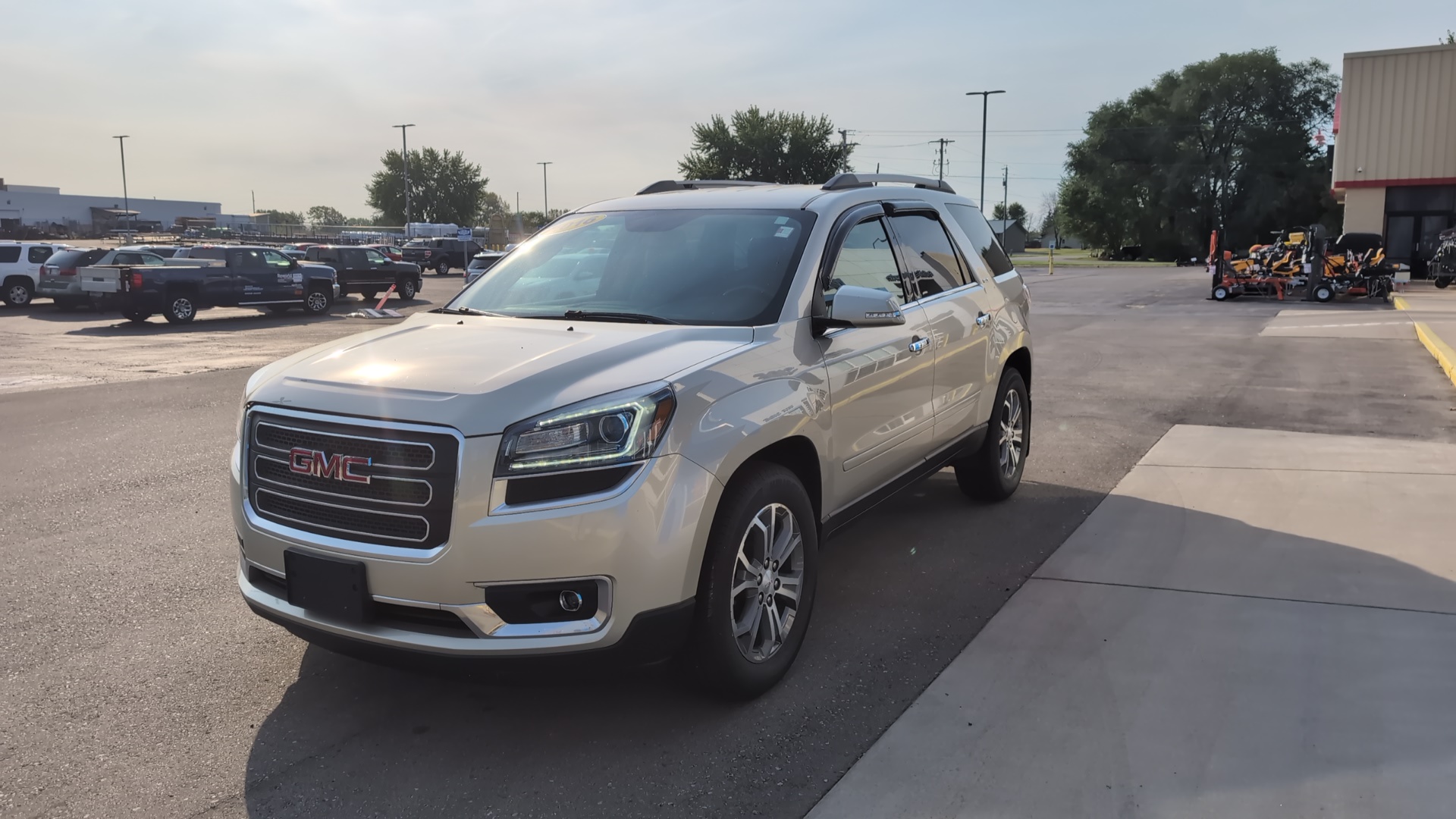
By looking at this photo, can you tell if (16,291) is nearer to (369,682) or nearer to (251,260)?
(251,260)

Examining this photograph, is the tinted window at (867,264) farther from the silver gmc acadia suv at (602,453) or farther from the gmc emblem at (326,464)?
the gmc emblem at (326,464)

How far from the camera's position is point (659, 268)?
14.6 ft

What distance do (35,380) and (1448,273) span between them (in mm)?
32695

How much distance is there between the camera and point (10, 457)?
791 centimetres

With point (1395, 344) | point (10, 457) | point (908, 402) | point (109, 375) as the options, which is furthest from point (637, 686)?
point (1395, 344)

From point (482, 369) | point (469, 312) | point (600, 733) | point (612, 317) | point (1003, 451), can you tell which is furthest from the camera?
point (1003, 451)

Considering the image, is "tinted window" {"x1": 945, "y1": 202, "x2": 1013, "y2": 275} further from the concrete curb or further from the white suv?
the white suv

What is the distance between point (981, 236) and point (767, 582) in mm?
3347

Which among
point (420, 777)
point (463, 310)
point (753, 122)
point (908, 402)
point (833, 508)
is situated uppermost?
point (753, 122)

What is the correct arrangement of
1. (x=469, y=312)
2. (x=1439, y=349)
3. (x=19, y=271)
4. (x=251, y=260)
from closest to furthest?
(x=469, y=312)
(x=1439, y=349)
(x=251, y=260)
(x=19, y=271)

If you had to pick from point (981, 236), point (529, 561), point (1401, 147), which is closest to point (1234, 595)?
point (981, 236)

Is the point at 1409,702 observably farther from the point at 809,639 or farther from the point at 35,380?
the point at 35,380

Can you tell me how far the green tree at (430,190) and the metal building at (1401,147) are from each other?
8860 cm

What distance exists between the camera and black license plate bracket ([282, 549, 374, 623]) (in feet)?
10.4
